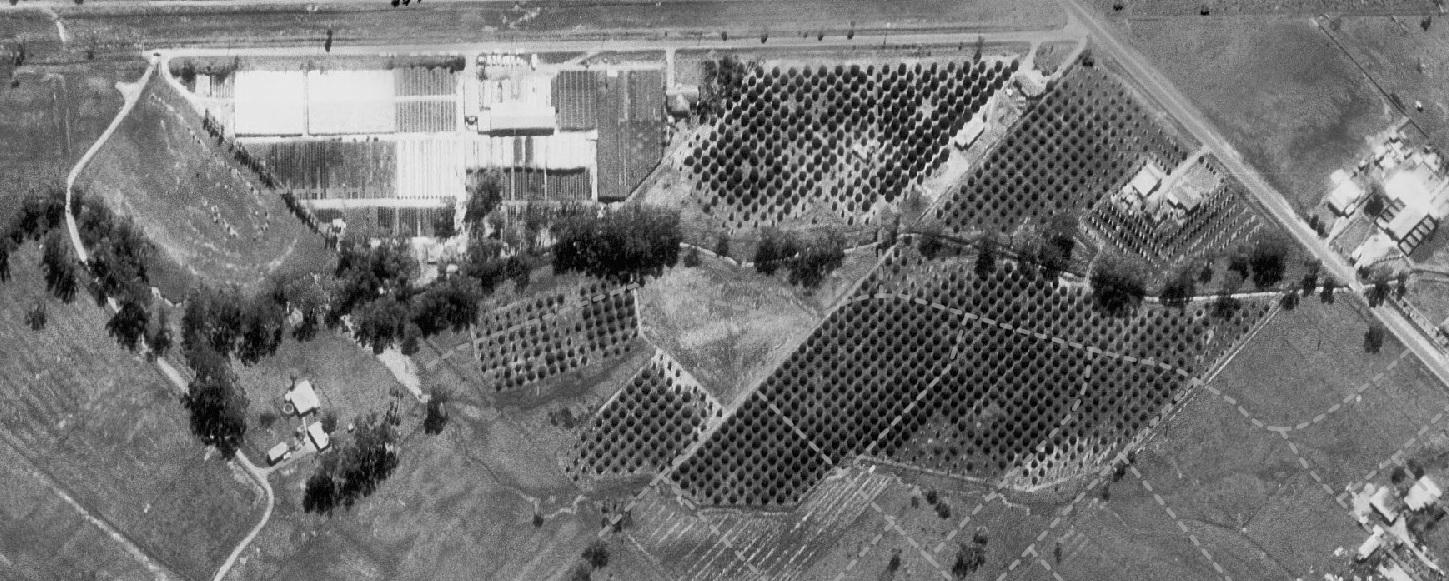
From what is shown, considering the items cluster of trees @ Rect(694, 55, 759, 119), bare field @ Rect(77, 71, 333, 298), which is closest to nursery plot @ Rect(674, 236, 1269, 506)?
cluster of trees @ Rect(694, 55, 759, 119)

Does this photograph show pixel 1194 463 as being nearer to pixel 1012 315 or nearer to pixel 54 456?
pixel 1012 315

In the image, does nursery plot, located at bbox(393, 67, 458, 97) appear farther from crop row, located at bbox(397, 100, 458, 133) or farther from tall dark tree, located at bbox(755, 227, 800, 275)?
tall dark tree, located at bbox(755, 227, 800, 275)

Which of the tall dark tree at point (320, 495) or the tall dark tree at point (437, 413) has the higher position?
the tall dark tree at point (437, 413)

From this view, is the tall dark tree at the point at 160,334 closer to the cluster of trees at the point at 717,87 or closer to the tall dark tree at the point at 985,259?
the cluster of trees at the point at 717,87

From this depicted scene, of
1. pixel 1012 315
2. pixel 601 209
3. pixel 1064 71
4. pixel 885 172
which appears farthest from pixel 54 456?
pixel 1064 71

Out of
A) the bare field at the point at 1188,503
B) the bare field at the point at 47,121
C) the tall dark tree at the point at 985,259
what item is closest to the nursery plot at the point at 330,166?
the bare field at the point at 47,121
